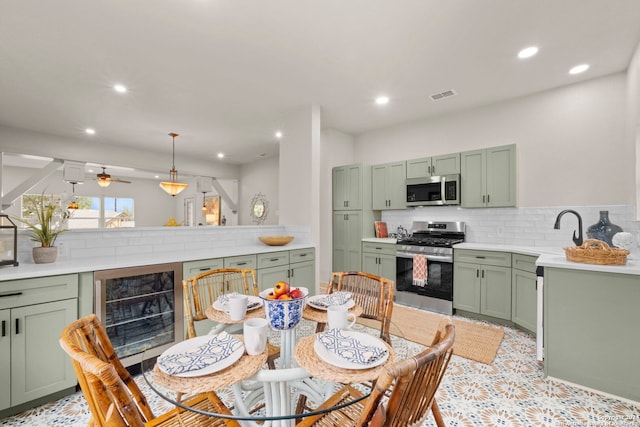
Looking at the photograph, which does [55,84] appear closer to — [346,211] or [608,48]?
[346,211]

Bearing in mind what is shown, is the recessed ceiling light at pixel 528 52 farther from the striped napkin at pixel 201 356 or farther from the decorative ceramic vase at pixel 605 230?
the striped napkin at pixel 201 356

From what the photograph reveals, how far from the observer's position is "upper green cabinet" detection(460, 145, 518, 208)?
357 centimetres

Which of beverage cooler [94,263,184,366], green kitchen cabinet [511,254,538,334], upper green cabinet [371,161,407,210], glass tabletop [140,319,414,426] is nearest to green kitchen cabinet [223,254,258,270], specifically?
beverage cooler [94,263,184,366]

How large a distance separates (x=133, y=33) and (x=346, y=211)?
3.53m

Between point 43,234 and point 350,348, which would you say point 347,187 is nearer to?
point 43,234

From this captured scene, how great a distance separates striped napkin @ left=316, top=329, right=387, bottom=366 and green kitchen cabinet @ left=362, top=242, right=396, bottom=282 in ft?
10.4

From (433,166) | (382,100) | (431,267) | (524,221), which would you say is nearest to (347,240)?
(431,267)

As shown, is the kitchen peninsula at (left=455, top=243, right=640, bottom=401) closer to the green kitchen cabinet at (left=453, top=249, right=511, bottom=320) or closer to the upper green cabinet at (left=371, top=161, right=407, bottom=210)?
the green kitchen cabinet at (left=453, top=249, right=511, bottom=320)

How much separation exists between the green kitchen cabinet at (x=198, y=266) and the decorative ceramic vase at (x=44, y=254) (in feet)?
3.14

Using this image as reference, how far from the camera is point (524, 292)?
3.04m

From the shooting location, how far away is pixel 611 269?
1979 millimetres

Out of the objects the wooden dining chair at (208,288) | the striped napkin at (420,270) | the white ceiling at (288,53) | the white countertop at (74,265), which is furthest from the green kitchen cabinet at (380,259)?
the wooden dining chair at (208,288)

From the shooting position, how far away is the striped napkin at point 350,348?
1021 mm

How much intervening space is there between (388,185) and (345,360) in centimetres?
390
